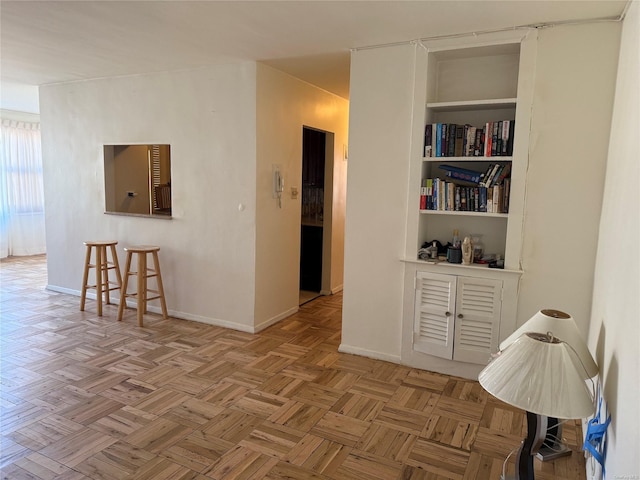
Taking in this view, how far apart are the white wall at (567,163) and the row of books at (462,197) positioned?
6.9 inches

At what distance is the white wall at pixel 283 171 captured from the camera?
3.97m

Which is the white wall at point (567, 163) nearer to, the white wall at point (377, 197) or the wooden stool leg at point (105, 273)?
the white wall at point (377, 197)

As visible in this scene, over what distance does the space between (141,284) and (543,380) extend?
3.69m

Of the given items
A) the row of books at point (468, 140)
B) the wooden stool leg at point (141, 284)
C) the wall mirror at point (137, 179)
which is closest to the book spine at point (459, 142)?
the row of books at point (468, 140)

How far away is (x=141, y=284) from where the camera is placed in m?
4.25

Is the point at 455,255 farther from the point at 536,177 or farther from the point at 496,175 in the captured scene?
the point at 536,177

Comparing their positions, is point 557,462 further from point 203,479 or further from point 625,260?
point 203,479

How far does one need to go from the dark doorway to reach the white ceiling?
60.6 inches

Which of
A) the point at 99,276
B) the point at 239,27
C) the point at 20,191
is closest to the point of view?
the point at 239,27

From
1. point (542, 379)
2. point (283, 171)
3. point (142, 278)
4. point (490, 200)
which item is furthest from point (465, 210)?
point (142, 278)

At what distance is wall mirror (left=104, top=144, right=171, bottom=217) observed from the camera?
4855 mm

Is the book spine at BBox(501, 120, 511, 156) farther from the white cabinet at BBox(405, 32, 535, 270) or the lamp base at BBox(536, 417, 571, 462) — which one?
the lamp base at BBox(536, 417, 571, 462)

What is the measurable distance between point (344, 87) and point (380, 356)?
9.31ft

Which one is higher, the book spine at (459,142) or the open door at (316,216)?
the book spine at (459,142)
